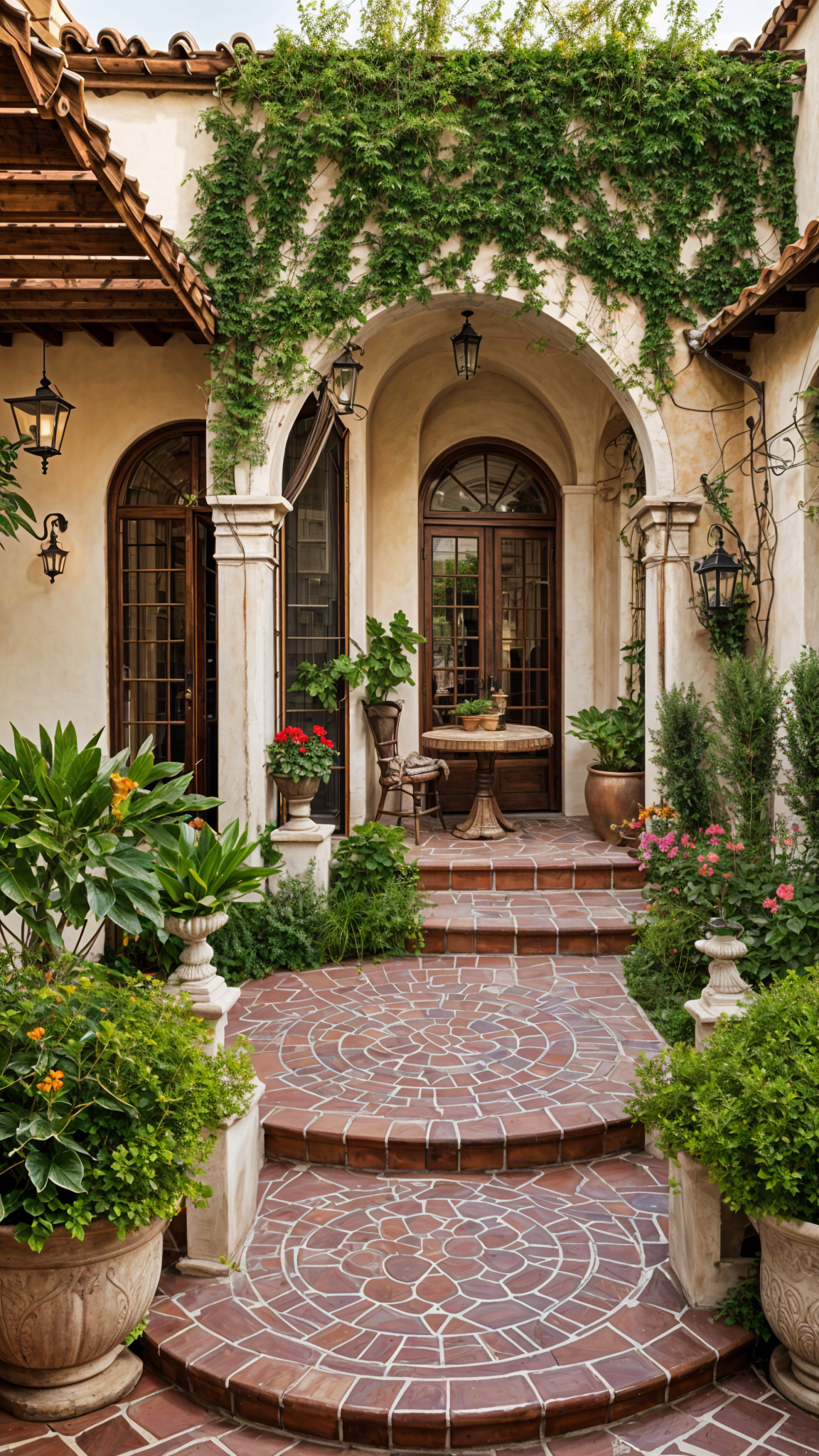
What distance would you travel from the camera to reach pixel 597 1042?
427 centimetres

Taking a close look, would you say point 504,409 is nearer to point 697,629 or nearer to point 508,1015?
point 697,629

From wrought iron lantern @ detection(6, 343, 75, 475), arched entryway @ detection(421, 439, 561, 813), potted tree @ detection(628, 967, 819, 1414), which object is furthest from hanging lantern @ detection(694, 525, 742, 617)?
wrought iron lantern @ detection(6, 343, 75, 475)

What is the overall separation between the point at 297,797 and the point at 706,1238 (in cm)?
381

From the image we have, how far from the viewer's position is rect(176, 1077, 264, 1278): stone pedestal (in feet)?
9.46

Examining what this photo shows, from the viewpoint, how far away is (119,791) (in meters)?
3.08

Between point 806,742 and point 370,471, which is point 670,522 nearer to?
point 806,742

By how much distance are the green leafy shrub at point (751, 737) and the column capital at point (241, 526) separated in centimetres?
309

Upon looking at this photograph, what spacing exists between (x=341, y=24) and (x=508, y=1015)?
6.03 m

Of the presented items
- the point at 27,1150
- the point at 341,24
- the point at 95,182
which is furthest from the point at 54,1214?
the point at 341,24

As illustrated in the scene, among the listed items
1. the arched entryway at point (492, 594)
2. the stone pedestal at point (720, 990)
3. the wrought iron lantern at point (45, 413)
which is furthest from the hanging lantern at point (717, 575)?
the wrought iron lantern at point (45, 413)

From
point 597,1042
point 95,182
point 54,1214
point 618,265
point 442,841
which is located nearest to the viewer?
point 54,1214

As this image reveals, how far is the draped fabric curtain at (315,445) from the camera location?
5.87 metres

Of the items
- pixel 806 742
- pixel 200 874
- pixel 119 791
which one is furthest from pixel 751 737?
pixel 119 791

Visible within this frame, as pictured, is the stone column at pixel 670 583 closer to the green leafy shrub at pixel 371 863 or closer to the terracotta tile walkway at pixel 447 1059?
the green leafy shrub at pixel 371 863
